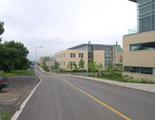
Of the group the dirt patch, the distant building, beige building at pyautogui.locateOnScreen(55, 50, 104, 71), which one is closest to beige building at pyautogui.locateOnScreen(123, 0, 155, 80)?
the dirt patch

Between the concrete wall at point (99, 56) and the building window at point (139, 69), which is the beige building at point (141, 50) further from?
the concrete wall at point (99, 56)

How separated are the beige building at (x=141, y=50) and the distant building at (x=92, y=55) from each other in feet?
265

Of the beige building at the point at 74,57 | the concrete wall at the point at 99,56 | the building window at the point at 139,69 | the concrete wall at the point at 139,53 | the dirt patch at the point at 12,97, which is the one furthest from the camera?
the concrete wall at the point at 99,56

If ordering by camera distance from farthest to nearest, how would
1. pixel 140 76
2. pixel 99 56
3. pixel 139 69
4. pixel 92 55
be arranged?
pixel 99 56 < pixel 92 55 < pixel 139 69 < pixel 140 76

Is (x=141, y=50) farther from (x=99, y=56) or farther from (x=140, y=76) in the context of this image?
(x=99, y=56)

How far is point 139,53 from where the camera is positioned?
5288 centimetres

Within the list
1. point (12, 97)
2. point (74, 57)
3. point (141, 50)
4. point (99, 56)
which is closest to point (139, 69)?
point (141, 50)

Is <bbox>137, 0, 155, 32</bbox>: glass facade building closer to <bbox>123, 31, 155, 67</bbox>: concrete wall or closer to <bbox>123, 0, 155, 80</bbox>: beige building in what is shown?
<bbox>123, 0, 155, 80</bbox>: beige building

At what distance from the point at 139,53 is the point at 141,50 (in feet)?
2.53

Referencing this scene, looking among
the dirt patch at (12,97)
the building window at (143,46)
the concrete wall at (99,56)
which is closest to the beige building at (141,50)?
the building window at (143,46)

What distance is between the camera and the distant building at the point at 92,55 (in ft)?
468

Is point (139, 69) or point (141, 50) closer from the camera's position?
point (141, 50)

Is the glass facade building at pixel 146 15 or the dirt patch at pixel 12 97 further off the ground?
the glass facade building at pixel 146 15

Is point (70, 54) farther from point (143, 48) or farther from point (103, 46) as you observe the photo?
point (143, 48)
